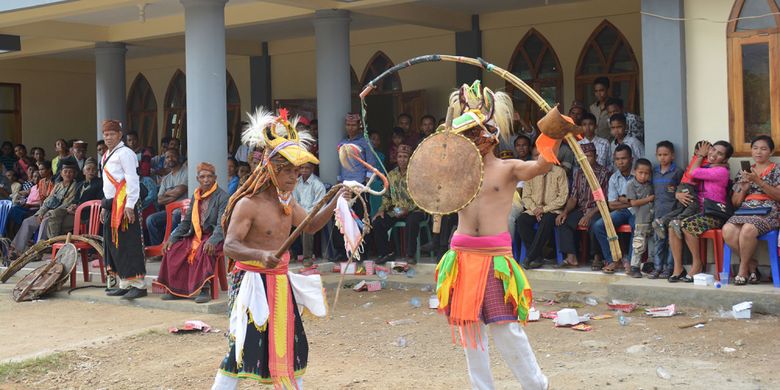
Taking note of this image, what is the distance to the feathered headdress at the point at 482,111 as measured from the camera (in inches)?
203

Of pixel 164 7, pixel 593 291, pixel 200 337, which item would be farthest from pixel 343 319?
pixel 164 7

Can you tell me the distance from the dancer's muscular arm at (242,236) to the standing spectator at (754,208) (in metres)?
5.09

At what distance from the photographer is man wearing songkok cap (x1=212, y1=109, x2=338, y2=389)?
4996 mm

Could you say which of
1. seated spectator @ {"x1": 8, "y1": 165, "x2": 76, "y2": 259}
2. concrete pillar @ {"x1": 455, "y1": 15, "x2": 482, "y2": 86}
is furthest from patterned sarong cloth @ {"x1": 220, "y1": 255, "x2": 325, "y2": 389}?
concrete pillar @ {"x1": 455, "y1": 15, "x2": 482, "y2": 86}

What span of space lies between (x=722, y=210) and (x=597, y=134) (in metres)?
2.79

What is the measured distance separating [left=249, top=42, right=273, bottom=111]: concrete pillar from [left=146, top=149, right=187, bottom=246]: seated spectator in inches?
154

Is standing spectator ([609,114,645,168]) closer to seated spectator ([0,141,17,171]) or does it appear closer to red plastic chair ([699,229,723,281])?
red plastic chair ([699,229,723,281])

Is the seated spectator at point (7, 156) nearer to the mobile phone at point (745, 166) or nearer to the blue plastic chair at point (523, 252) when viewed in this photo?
the blue plastic chair at point (523, 252)

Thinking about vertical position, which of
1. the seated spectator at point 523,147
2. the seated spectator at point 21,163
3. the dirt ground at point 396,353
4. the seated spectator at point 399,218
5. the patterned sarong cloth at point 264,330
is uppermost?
the seated spectator at point 21,163

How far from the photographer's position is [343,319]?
8.65 m

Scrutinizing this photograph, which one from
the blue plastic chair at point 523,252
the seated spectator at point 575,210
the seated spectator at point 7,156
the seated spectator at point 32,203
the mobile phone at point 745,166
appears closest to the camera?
the mobile phone at point 745,166

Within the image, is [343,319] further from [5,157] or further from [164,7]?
[5,157]

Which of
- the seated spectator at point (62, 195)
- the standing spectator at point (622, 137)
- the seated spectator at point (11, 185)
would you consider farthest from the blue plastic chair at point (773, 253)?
the seated spectator at point (11, 185)

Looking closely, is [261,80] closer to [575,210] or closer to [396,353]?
[575,210]
